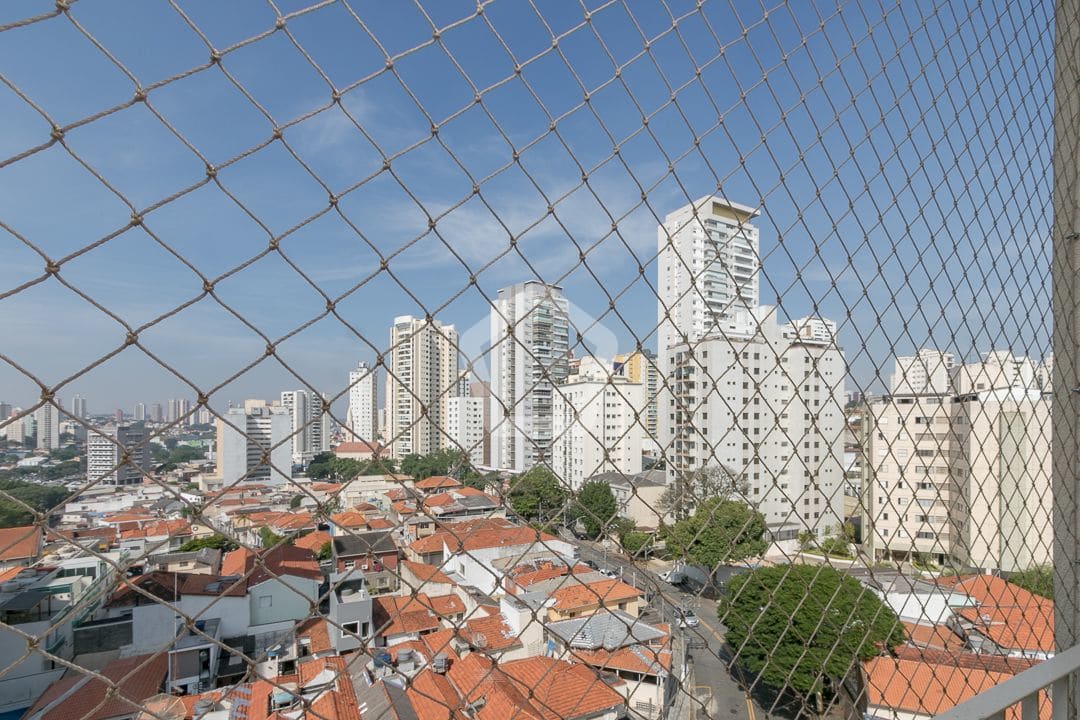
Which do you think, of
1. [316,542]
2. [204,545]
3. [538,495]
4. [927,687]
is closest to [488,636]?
[316,542]

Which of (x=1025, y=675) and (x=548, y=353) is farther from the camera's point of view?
(x=548, y=353)

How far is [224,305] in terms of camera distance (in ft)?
1.77

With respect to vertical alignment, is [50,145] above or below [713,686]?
above

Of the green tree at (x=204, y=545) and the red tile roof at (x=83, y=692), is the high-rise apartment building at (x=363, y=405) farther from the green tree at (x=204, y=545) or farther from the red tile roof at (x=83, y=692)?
the green tree at (x=204, y=545)

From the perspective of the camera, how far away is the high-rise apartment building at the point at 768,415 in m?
0.92

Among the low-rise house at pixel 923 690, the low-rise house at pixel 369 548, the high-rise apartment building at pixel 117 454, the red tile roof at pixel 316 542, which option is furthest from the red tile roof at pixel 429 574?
the low-rise house at pixel 923 690

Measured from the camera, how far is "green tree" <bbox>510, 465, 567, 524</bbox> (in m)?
0.77

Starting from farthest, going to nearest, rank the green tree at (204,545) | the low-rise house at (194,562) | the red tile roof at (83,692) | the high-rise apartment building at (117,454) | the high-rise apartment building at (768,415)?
the green tree at (204,545), the low-rise house at (194,562), the red tile roof at (83,692), the high-rise apartment building at (768,415), the high-rise apartment building at (117,454)

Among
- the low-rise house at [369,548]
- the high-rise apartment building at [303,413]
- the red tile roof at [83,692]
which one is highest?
the high-rise apartment building at [303,413]

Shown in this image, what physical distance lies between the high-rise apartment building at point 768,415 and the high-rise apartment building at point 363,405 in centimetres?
43

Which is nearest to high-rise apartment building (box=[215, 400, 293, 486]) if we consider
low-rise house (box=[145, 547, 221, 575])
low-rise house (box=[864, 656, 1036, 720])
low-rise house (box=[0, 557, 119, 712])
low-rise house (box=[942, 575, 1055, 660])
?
low-rise house (box=[864, 656, 1036, 720])

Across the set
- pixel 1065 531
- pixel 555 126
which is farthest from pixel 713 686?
pixel 555 126

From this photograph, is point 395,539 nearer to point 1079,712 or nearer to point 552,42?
point 552,42

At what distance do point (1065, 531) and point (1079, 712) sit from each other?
385mm
